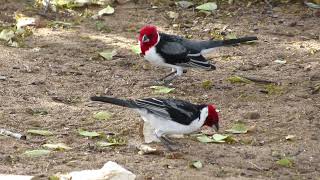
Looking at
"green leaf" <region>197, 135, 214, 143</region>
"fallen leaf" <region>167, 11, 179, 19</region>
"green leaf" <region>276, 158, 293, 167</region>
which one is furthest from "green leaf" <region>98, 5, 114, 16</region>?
"green leaf" <region>276, 158, 293, 167</region>

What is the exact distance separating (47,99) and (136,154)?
1.79 m

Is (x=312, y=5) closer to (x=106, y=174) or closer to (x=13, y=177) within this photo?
(x=106, y=174)

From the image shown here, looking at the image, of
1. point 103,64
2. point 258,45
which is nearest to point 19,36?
point 103,64

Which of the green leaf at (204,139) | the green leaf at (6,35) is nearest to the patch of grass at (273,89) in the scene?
the green leaf at (204,139)

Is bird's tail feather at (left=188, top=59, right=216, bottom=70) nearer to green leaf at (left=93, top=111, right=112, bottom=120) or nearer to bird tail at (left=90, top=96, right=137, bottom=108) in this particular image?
green leaf at (left=93, top=111, right=112, bottom=120)

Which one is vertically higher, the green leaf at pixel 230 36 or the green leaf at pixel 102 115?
the green leaf at pixel 230 36

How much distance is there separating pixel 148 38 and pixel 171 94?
0.64m

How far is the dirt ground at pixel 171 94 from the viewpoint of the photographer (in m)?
5.91

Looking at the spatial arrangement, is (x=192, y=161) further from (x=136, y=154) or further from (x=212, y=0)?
(x=212, y=0)

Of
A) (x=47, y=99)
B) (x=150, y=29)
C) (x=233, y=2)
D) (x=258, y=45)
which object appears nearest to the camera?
(x=47, y=99)

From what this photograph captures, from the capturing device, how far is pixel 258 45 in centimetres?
951

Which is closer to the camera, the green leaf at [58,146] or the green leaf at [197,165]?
the green leaf at [197,165]

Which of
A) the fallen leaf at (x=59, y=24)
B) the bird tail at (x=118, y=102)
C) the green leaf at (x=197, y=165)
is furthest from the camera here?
the fallen leaf at (x=59, y=24)

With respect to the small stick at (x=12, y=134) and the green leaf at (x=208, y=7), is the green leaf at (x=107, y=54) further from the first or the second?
the small stick at (x=12, y=134)
